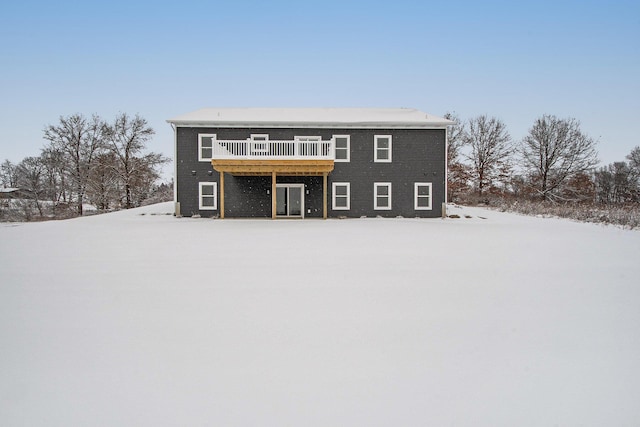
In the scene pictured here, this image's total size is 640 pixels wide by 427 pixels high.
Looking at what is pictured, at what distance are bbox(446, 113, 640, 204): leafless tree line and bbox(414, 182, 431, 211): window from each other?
1583cm

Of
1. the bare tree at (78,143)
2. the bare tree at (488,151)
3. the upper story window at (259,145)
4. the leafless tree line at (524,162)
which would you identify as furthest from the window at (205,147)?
the bare tree at (488,151)

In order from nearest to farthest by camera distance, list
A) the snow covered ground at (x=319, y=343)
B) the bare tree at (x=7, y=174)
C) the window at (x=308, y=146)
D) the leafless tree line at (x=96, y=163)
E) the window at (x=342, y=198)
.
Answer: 1. the snow covered ground at (x=319, y=343)
2. the window at (x=308, y=146)
3. the window at (x=342, y=198)
4. the leafless tree line at (x=96, y=163)
5. the bare tree at (x=7, y=174)

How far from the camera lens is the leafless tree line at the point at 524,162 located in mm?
33406

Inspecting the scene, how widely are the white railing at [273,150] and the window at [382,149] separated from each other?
9.90 feet

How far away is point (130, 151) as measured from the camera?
30.7m

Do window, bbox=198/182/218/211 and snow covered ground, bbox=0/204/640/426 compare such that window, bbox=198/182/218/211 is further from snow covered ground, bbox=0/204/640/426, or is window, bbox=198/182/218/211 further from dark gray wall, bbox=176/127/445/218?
snow covered ground, bbox=0/204/640/426

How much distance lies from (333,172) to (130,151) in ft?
65.2

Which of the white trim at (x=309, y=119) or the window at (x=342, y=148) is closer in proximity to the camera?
the white trim at (x=309, y=119)

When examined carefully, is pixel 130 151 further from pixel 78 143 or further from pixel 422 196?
pixel 422 196

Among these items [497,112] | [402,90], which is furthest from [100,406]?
[497,112]

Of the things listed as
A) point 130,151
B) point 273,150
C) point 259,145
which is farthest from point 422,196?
point 130,151

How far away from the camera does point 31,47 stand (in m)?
16.1

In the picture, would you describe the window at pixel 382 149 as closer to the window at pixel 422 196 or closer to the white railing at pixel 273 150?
the window at pixel 422 196

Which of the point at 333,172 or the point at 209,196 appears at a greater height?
the point at 333,172
